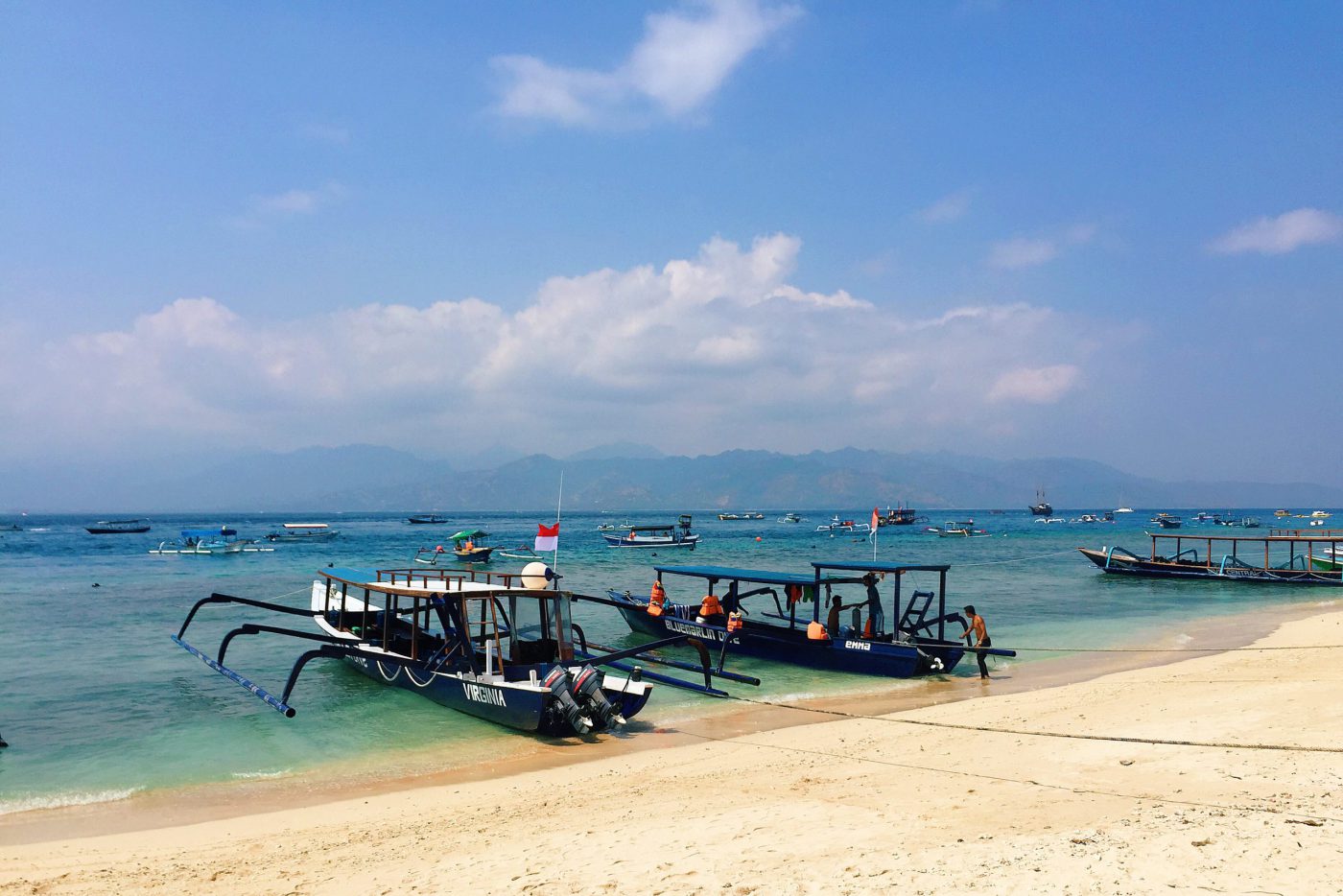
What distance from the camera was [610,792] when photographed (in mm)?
10664

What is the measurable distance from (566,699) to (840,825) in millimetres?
6148

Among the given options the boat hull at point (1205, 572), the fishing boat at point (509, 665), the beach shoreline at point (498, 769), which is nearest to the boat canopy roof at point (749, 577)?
the fishing boat at point (509, 665)

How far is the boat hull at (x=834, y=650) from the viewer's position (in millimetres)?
18656

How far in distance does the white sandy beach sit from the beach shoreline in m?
0.39

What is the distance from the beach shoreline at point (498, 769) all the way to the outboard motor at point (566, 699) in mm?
369

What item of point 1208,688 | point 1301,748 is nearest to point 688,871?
point 1301,748

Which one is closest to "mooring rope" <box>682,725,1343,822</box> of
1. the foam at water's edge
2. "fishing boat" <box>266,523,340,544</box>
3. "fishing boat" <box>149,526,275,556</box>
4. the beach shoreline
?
the beach shoreline

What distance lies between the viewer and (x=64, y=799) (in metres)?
11.7

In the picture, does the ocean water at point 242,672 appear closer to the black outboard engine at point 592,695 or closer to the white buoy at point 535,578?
the black outboard engine at point 592,695

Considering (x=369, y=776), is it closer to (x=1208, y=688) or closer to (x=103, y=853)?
(x=103, y=853)

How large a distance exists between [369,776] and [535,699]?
263cm

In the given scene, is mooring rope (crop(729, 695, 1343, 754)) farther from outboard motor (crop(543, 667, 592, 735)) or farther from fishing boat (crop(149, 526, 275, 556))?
fishing boat (crop(149, 526, 275, 556))

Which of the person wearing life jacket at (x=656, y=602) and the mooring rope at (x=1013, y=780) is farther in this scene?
the person wearing life jacket at (x=656, y=602)

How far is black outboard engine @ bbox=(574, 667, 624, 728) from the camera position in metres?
13.6
